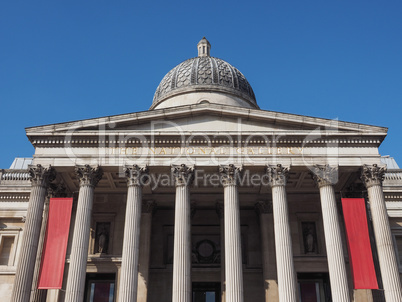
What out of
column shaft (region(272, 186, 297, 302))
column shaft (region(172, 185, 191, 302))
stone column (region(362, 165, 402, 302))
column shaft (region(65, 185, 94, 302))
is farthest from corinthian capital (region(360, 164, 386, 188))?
column shaft (region(65, 185, 94, 302))

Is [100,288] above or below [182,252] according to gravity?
below

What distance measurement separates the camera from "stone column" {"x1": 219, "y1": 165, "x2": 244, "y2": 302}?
21.6m

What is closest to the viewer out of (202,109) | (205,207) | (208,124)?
(202,109)

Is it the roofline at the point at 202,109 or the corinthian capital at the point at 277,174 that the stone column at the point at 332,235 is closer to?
the corinthian capital at the point at 277,174

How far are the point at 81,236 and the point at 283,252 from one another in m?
10.3

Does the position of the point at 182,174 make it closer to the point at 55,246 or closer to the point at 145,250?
the point at 145,250

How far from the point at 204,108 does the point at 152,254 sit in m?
10.2

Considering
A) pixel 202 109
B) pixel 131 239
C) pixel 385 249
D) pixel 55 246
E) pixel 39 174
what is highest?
pixel 202 109

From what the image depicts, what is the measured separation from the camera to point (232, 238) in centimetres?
2278

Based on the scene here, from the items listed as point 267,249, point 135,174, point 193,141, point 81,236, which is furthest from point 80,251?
point 267,249

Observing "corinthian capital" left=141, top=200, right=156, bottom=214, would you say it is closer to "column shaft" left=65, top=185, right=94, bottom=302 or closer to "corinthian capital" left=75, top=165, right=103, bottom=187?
"corinthian capital" left=75, top=165, right=103, bottom=187

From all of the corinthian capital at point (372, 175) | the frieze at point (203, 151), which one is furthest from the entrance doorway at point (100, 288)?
the corinthian capital at point (372, 175)

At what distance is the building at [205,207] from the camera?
888 inches

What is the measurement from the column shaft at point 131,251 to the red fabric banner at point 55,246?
3.22 metres
